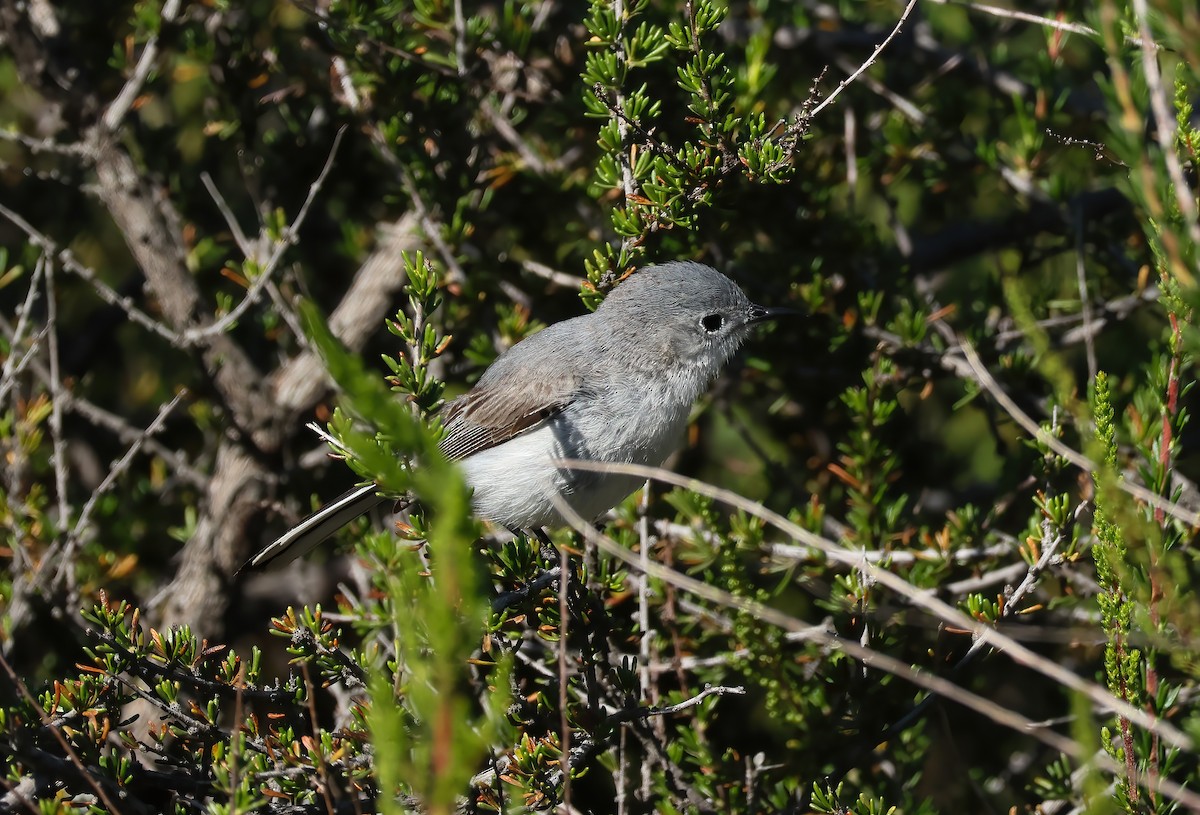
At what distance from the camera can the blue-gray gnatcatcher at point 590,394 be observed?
2.94 metres

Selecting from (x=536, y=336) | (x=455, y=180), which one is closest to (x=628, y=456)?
(x=536, y=336)

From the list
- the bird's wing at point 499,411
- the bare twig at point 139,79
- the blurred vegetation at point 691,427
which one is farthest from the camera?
the bare twig at point 139,79

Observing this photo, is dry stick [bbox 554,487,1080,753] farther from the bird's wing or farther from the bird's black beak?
the bird's black beak

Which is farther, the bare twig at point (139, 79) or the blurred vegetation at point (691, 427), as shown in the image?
the bare twig at point (139, 79)

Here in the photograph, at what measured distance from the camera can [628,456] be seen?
288 centimetres

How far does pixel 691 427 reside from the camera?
11.7 feet

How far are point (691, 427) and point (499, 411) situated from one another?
75cm

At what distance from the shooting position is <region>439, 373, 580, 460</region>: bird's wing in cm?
305

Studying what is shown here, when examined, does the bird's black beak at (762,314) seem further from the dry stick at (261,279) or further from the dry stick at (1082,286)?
the dry stick at (261,279)

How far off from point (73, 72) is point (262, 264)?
2.71 ft

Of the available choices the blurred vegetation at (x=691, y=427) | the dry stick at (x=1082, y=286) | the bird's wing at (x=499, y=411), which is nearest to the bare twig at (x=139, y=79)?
the blurred vegetation at (x=691, y=427)

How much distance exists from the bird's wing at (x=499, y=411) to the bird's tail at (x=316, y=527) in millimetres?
320

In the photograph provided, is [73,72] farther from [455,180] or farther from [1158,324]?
[1158,324]

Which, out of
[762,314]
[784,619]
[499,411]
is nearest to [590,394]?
[499,411]
